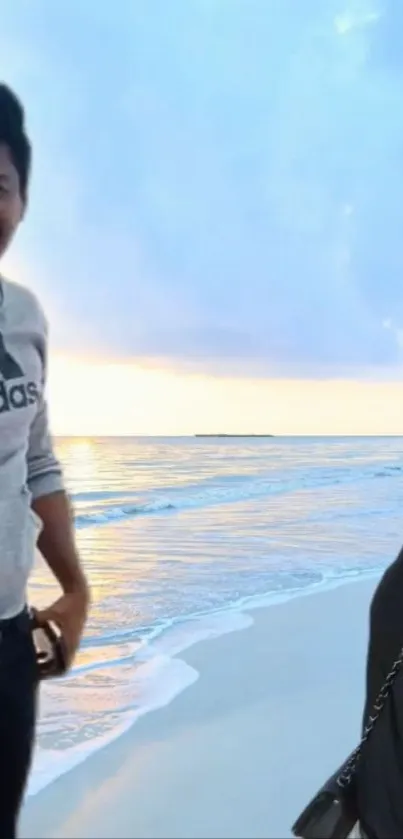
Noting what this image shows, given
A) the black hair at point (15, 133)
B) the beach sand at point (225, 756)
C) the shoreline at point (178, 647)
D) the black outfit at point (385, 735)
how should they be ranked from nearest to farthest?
1. the black outfit at point (385, 735)
2. the black hair at point (15, 133)
3. the beach sand at point (225, 756)
4. the shoreline at point (178, 647)

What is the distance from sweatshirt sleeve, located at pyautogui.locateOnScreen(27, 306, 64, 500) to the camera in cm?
97

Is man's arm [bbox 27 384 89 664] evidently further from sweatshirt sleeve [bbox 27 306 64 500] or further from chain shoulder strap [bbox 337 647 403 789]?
chain shoulder strap [bbox 337 647 403 789]

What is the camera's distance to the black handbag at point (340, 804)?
29.9 inches

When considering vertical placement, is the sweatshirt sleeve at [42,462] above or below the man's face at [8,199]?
below

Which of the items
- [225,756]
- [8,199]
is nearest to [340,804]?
[8,199]

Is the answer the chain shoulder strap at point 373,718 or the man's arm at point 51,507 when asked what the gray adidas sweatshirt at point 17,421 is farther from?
the chain shoulder strap at point 373,718

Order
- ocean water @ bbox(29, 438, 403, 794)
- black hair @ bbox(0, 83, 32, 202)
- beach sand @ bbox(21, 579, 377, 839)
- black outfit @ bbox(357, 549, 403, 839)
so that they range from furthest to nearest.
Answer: ocean water @ bbox(29, 438, 403, 794) → beach sand @ bbox(21, 579, 377, 839) → black hair @ bbox(0, 83, 32, 202) → black outfit @ bbox(357, 549, 403, 839)

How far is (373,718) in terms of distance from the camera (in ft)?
2.56

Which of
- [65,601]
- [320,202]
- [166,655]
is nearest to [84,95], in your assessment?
[320,202]

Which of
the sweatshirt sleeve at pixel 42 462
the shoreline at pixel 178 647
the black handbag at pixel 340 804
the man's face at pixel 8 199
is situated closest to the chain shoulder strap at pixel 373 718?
the black handbag at pixel 340 804

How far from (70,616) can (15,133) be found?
1.77 feet

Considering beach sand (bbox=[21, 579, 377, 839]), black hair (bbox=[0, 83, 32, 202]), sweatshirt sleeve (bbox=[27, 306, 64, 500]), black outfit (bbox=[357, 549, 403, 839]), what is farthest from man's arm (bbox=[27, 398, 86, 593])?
beach sand (bbox=[21, 579, 377, 839])

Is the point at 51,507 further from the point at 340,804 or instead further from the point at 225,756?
the point at 225,756

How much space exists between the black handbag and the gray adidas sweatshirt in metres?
0.34
